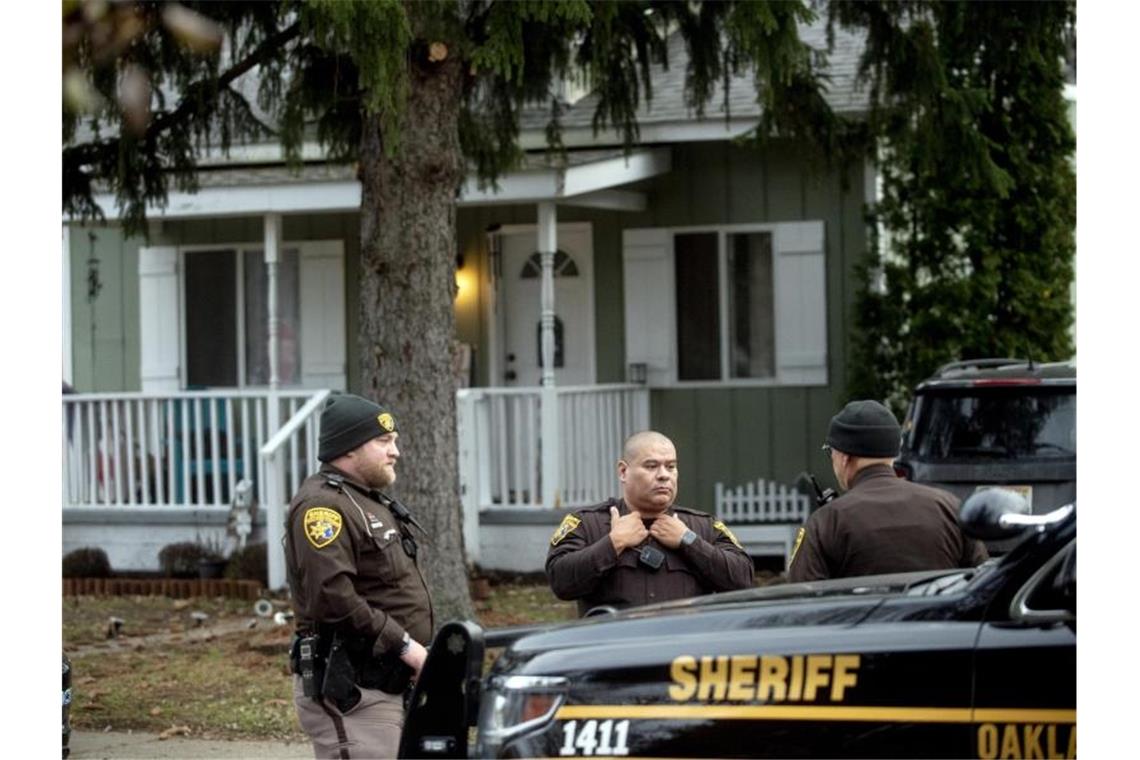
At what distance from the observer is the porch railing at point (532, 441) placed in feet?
52.0

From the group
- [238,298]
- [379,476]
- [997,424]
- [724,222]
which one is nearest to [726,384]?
[724,222]

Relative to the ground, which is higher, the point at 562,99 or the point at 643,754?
the point at 562,99

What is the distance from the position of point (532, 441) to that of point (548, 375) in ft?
2.10

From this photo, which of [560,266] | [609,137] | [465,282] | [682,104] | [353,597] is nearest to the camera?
[353,597]

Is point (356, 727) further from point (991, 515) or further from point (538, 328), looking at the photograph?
point (538, 328)

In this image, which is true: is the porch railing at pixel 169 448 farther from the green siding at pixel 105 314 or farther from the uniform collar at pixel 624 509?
the uniform collar at pixel 624 509

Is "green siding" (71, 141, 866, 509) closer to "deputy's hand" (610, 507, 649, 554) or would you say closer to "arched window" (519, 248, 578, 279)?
"arched window" (519, 248, 578, 279)

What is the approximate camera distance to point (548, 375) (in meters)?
15.8

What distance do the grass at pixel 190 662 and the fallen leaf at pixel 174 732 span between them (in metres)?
0.04
